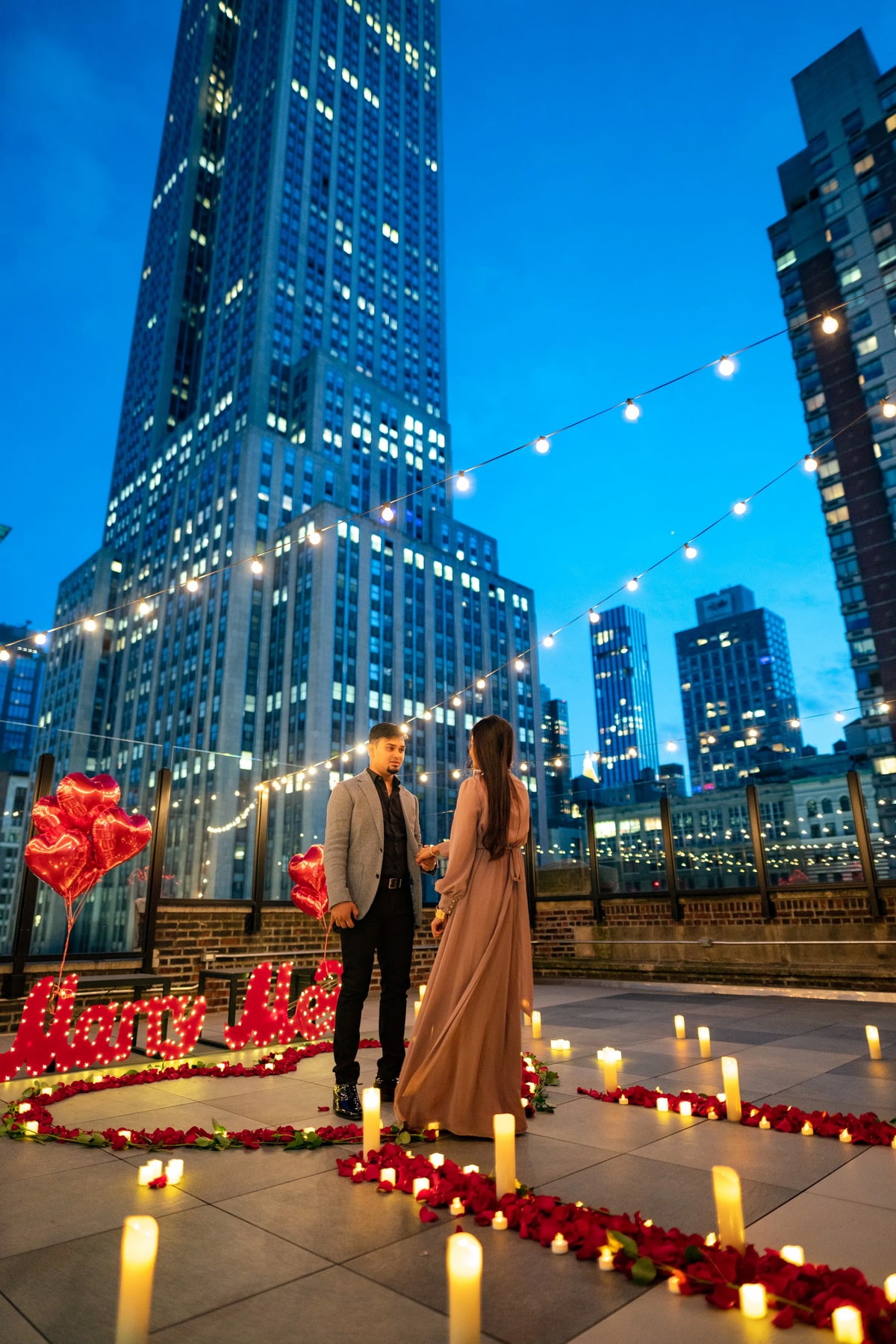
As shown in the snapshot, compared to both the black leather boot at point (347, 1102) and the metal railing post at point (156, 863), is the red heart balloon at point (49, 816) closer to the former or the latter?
the metal railing post at point (156, 863)

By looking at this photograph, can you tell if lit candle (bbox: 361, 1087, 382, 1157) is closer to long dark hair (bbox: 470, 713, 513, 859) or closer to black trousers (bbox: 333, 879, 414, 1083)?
black trousers (bbox: 333, 879, 414, 1083)

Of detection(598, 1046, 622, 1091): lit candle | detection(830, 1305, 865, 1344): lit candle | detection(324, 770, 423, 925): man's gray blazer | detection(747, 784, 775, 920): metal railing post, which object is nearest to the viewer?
detection(830, 1305, 865, 1344): lit candle

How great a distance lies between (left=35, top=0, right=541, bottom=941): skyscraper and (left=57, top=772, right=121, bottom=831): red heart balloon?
39.9 meters

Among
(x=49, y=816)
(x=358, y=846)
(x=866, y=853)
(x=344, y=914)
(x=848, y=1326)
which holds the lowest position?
(x=848, y=1326)

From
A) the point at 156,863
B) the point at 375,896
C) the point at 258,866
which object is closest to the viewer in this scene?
the point at 375,896

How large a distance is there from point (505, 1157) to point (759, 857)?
8.72 m

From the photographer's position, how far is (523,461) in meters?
179

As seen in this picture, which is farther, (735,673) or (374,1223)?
(735,673)

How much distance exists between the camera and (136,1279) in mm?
1344

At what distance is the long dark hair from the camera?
3775mm

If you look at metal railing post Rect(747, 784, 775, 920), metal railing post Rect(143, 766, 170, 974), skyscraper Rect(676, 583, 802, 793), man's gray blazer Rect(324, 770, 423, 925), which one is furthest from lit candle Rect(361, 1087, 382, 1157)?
skyscraper Rect(676, 583, 802, 793)

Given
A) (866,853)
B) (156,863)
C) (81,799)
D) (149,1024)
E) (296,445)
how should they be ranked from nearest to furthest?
(149,1024), (81,799), (156,863), (866,853), (296,445)

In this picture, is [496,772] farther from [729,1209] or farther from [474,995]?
[729,1209]

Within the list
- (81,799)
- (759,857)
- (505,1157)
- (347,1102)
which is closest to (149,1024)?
(81,799)
